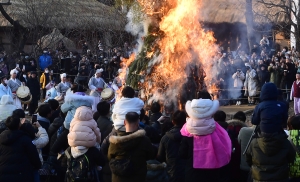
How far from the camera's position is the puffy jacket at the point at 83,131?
779cm

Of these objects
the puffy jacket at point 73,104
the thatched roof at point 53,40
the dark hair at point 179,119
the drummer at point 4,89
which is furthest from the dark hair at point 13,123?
the thatched roof at point 53,40

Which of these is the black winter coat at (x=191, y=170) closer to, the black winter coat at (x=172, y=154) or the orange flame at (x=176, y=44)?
the black winter coat at (x=172, y=154)

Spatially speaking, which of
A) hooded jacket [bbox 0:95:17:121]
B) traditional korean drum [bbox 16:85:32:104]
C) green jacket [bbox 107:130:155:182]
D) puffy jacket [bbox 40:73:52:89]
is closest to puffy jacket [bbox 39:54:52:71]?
puffy jacket [bbox 40:73:52:89]

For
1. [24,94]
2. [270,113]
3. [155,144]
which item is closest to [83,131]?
[155,144]

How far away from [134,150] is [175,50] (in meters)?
6.59

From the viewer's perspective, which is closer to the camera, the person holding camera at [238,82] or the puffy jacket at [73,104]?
the puffy jacket at [73,104]

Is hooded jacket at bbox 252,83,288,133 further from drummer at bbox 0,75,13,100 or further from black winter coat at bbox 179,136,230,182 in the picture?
drummer at bbox 0,75,13,100

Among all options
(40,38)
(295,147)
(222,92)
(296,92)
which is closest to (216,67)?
(222,92)

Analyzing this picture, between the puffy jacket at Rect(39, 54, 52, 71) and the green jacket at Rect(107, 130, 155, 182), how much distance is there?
67.6 ft

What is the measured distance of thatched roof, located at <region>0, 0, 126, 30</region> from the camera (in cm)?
3053

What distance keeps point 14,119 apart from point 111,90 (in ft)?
31.8

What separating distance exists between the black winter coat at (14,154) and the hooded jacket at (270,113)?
9.76ft

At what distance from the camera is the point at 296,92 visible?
1870 centimetres

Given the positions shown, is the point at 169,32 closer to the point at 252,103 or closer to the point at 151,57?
the point at 151,57
